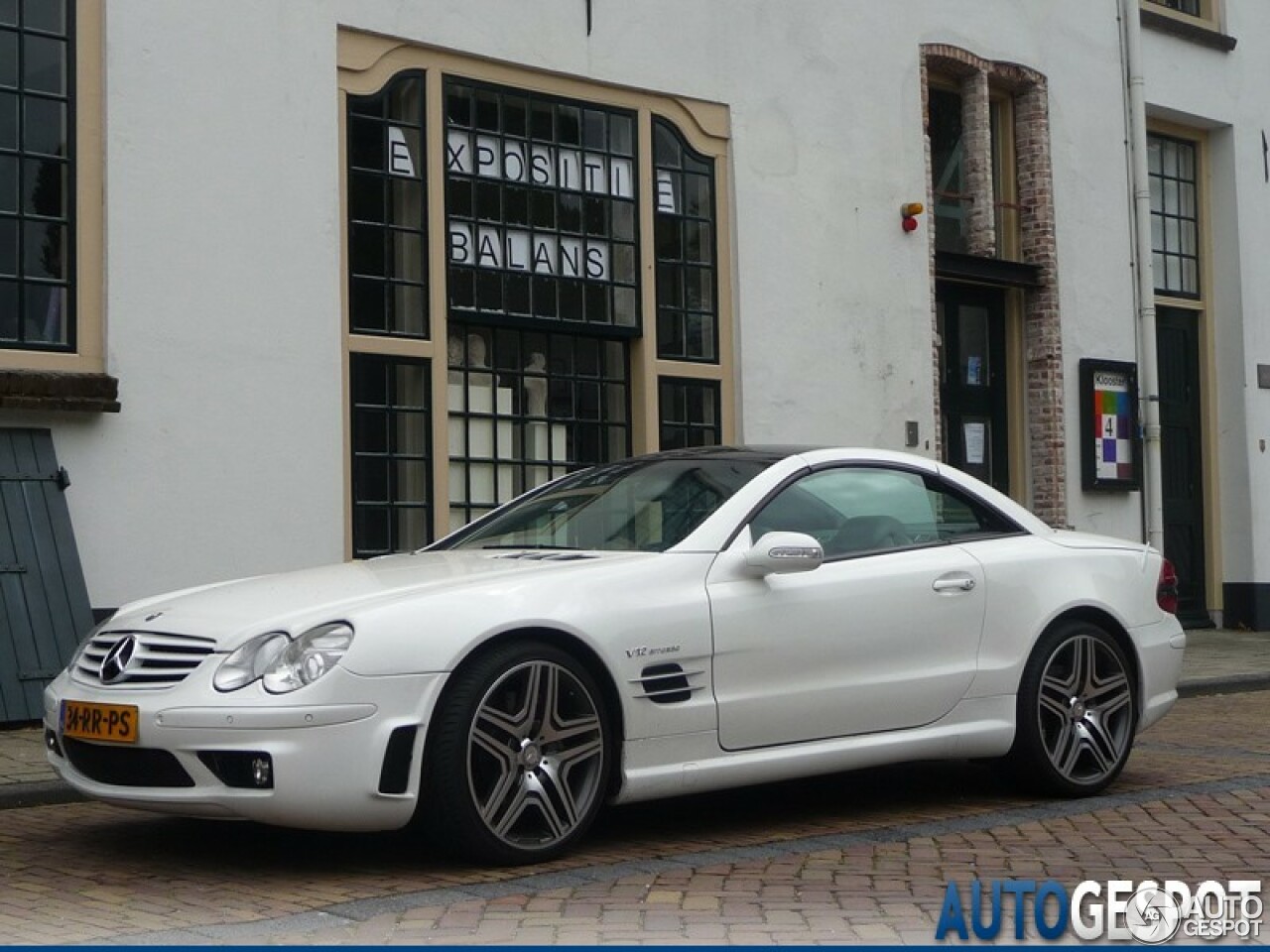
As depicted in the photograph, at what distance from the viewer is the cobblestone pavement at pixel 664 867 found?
520 centimetres

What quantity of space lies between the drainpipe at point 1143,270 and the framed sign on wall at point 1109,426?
0.11 metres

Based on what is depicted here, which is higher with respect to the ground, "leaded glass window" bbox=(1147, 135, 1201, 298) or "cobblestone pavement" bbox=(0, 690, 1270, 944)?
"leaded glass window" bbox=(1147, 135, 1201, 298)

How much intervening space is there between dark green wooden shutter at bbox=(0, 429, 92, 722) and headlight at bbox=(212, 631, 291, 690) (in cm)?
439

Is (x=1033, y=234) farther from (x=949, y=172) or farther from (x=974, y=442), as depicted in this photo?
(x=974, y=442)

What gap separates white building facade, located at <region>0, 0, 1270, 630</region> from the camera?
10.7m

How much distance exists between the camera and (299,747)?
18.7 feet

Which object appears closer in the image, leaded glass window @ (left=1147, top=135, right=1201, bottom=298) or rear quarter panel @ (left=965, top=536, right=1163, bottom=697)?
rear quarter panel @ (left=965, top=536, right=1163, bottom=697)

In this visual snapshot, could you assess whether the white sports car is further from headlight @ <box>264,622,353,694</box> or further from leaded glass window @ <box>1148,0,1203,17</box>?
leaded glass window @ <box>1148,0,1203,17</box>

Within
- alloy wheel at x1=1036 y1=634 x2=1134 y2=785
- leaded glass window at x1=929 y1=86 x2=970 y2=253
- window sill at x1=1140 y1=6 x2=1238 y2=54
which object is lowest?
alloy wheel at x1=1036 y1=634 x2=1134 y2=785

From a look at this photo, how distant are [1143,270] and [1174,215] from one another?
4.42 ft

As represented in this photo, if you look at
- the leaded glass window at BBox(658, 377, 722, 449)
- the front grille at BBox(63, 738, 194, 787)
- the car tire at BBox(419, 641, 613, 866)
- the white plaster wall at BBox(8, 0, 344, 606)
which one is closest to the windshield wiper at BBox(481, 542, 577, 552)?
the car tire at BBox(419, 641, 613, 866)

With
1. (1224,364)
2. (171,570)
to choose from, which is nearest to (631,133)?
(171,570)

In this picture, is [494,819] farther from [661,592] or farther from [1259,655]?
[1259,655]

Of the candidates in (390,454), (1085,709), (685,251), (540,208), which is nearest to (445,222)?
(540,208)
